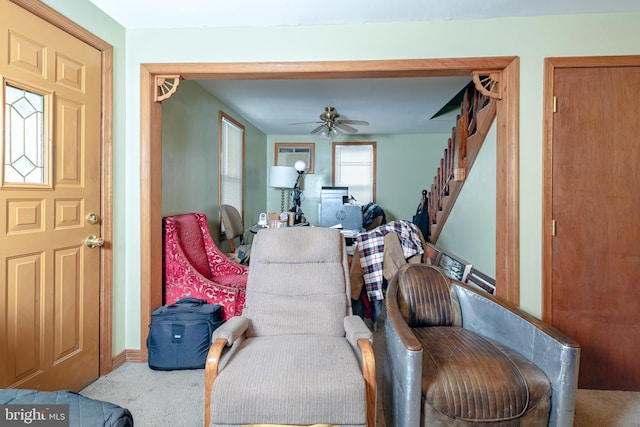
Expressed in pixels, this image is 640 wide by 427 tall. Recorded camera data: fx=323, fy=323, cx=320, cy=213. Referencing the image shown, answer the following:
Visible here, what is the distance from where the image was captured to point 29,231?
162cm

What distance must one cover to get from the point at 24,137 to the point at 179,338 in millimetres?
1419

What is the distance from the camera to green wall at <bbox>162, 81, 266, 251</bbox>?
273cm

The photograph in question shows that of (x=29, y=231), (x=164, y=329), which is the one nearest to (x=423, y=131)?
(x=164, y=329)

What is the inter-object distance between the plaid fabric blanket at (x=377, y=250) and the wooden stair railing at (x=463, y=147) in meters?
0.87

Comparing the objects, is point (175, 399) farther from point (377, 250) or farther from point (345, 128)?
point (345, 128)

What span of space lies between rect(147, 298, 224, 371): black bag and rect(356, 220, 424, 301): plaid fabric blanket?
4.05ft

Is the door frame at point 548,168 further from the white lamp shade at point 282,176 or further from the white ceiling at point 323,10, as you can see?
the white lamp shade at point 282,176

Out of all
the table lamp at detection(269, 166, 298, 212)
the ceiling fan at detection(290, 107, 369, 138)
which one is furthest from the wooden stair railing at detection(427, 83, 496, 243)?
the table lamp at detection(269, 166, 298, 212)

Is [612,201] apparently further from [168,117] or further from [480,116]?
[168,117]

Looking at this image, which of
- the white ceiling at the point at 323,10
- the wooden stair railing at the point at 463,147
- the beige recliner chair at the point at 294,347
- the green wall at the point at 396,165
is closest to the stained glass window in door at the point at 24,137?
the white ceiling at the point at 323,10

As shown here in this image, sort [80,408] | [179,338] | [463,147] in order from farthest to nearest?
[463,147], [179,338], [80,408]

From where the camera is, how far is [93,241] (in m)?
1.99

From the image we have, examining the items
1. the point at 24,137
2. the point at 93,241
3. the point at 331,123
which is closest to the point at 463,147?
the point at 331,123

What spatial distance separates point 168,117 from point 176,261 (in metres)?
1.22
